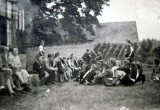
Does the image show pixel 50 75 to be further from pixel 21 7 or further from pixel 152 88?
pixel 152 88

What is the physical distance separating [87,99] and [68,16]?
142 cm

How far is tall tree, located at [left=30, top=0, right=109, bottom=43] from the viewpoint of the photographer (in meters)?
4.12

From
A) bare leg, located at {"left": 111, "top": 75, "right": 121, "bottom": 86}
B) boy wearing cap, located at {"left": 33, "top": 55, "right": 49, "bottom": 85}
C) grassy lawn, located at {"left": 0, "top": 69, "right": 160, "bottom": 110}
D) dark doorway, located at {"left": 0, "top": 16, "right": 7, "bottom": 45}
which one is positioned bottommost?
grassy lawn, located at {"left": 0, "top": 69, "right": 160, "bottom": 110}

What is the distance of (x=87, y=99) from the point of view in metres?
3.83

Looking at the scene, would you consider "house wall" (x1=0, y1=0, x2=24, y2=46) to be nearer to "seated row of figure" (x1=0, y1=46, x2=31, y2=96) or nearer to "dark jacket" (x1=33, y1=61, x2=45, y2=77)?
"seated row of figure" (x1=0, y1=46, x2=31, y2=96)

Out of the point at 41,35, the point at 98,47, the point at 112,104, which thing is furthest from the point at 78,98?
the point at 41,35

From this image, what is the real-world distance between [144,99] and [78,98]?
1.03 m

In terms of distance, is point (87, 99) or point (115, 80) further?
point (115, 80)

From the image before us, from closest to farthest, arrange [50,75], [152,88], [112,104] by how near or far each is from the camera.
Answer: [112,104] → [152,88] → [50,75]

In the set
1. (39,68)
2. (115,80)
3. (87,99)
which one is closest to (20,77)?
(39,68)

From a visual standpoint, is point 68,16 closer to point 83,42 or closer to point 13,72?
point 83,42

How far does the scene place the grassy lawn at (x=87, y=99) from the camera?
3734 mm

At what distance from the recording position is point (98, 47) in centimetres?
409

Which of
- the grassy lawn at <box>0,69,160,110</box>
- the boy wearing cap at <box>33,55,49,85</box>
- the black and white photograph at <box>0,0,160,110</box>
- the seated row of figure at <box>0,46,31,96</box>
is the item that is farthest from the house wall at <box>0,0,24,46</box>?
the grassy lawn at <box>0,69,160,110</box>
